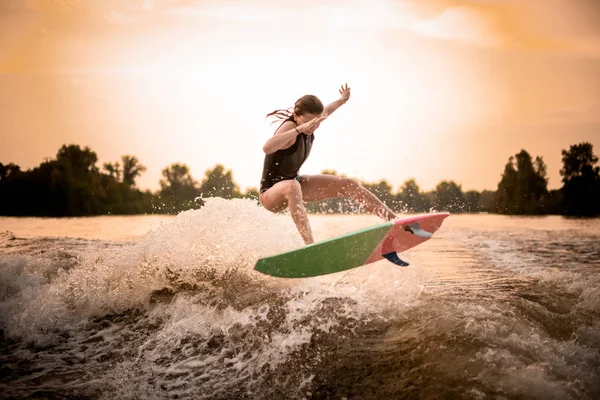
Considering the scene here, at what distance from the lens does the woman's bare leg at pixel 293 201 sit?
16.8ft

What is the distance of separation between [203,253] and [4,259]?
10.7ft

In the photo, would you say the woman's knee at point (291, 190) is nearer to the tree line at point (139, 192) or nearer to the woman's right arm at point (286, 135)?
the woman's right arm at point (286, 135)

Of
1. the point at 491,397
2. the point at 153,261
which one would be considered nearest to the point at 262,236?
the point at 153,261

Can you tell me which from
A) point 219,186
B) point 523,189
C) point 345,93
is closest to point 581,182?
point 523,189

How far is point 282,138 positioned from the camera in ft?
16.7

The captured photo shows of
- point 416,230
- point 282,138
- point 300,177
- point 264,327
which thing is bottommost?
point 264,327

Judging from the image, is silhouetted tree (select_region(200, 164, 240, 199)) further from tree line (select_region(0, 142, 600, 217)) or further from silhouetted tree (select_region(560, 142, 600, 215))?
silhouetted tree (select_region(560, 142, 600, 215))

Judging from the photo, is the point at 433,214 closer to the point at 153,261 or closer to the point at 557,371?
the point at 557,371

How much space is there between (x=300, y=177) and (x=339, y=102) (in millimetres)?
1012

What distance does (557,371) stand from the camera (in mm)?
3328

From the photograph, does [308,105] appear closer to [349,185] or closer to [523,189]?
[349,185]

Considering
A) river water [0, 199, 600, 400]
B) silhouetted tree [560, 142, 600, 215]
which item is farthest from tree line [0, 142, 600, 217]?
river water [0, 199, 600, 400]

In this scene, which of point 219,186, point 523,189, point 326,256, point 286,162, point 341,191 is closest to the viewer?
point 326,256

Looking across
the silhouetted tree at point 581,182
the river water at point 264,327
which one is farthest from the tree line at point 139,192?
the river water at point 264,327
